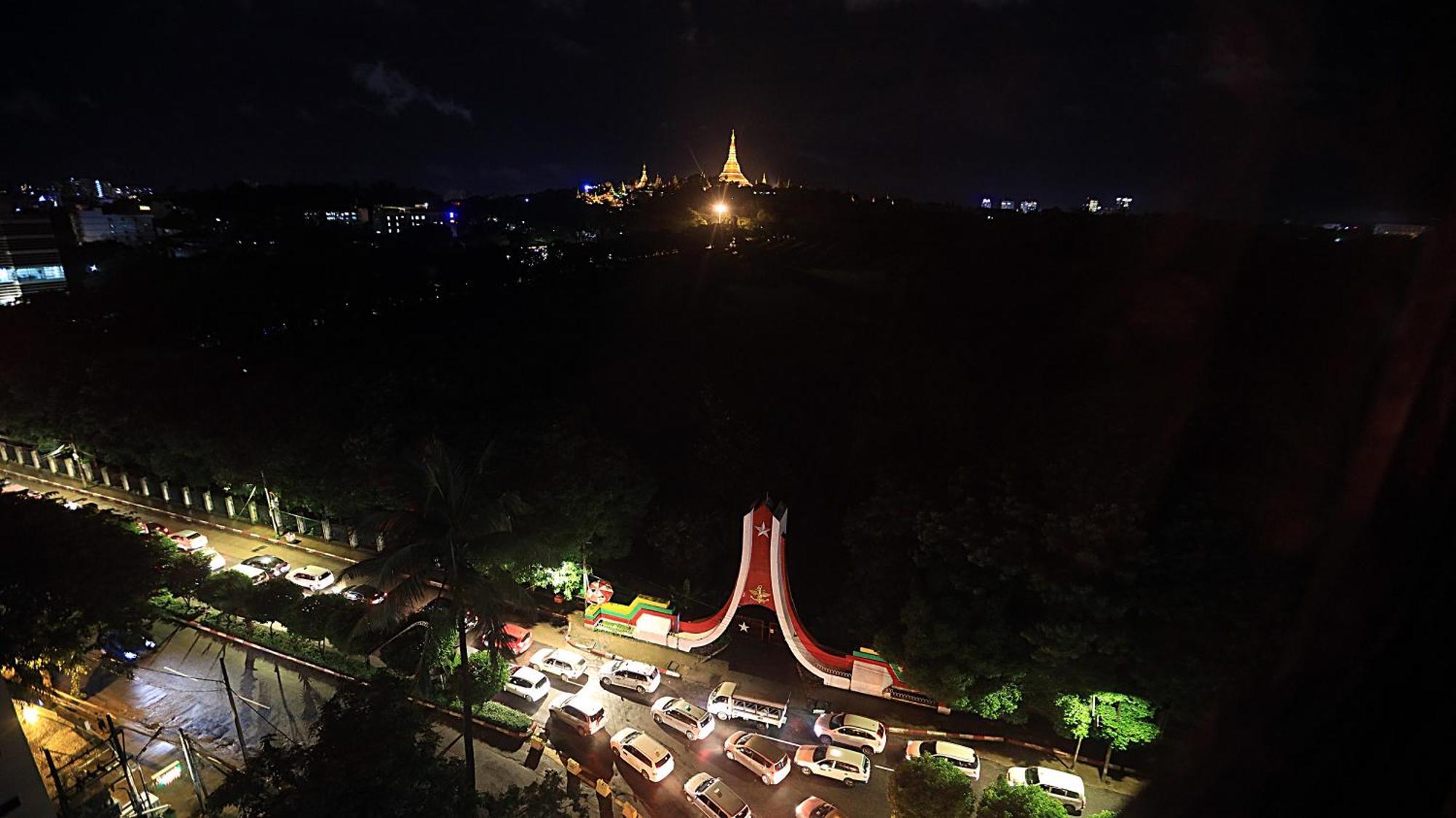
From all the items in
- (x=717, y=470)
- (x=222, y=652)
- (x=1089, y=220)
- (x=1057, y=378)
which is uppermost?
(x=1089, y=220)

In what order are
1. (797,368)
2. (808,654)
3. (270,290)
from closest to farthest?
(808,654)
(797,368)
(270,290)

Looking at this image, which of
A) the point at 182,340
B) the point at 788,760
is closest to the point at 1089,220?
the point at 788,760

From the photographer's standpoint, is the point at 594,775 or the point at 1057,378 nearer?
the point at 594,775

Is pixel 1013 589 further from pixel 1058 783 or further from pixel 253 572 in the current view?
pixel 253 572

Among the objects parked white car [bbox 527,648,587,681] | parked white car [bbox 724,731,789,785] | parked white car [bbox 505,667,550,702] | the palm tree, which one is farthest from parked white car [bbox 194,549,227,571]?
parked white car [bbox 724,731,789,785]

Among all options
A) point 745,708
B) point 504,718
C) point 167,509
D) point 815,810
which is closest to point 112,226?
point 167,509

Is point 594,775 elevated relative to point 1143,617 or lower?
lower

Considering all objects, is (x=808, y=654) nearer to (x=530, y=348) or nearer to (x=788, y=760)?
(x=788, y=760)

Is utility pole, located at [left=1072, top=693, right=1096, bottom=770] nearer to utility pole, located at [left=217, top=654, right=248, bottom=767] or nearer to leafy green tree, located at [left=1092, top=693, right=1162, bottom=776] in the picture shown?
leafy green tree, located at [left=1092, top=693, right=1162, bottom=776]
